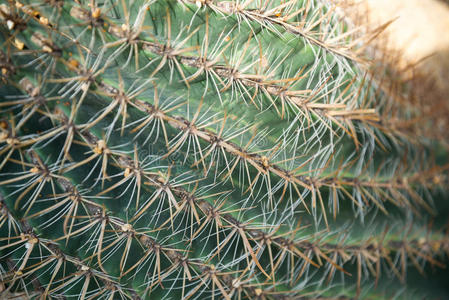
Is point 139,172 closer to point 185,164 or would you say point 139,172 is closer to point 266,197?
point 185,164

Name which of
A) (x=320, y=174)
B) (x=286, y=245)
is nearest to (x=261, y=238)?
(x=286, y=245)

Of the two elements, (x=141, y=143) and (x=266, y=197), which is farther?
(x=266, y=197)

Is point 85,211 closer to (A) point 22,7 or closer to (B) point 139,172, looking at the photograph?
(B) point 139,172

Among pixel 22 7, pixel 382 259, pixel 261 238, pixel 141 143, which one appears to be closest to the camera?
pixel 22 7

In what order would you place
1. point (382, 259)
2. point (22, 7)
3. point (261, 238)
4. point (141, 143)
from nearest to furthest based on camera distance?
point (22, 7), point (141, 143), point (261, 238), point (382, 259)

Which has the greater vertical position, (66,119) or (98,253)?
(66,119)

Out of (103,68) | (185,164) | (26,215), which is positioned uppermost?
(103,68)

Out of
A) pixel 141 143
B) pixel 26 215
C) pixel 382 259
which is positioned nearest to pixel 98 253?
pixel 26 215
